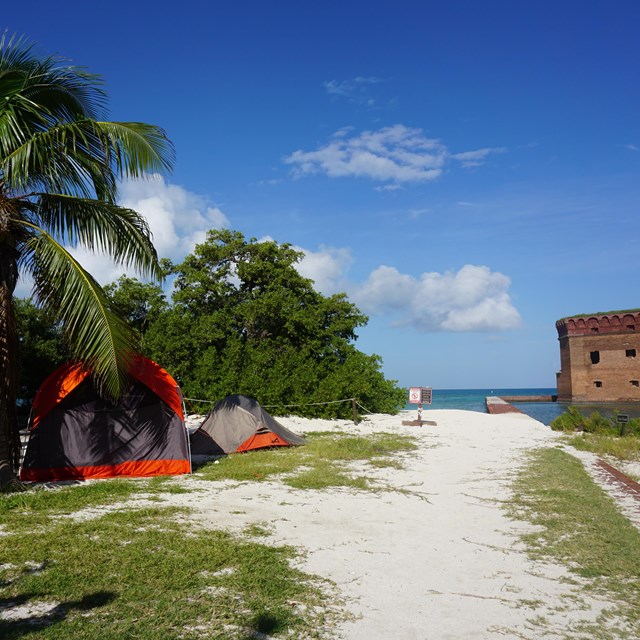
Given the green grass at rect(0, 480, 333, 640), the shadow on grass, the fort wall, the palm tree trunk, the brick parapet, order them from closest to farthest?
the shadow on grass < the green grass at rect(0, 480, 333, 640) < the palm tree trunk < the brick parapet < the fort wall

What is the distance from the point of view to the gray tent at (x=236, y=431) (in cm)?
1333

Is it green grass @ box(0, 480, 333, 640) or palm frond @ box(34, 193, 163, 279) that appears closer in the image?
green grass @ box(0, 480, 333, 640)

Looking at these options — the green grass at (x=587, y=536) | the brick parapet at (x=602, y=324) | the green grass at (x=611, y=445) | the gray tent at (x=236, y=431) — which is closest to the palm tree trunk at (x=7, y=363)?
the gray tent at (x=236, y=431)

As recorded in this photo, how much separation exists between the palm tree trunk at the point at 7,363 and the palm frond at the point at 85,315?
2.01 ft

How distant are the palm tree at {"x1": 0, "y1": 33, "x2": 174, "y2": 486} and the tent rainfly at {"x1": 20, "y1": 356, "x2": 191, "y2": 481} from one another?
33.0 inches

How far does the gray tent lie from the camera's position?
1333 cm

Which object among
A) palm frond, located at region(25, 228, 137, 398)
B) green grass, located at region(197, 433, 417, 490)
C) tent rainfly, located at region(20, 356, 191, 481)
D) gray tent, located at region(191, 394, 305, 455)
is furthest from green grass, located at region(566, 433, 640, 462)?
palm frond, located at region(25, 228, 137, 398)

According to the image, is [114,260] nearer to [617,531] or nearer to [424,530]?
[424,530]

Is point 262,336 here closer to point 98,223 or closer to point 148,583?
point 98,223

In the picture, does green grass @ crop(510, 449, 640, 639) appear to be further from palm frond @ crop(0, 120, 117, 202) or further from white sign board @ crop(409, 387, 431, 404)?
white sign board @ crop(409, 387, 431, 404)

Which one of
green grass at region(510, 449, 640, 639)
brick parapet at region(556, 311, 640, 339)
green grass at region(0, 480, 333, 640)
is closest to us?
green grass at region(0, 480, 333, 640)

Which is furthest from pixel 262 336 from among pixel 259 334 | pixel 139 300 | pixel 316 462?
pixel 316 462

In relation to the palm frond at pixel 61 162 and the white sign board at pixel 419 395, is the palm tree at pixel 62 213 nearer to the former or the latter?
the palm frond at pixel 61 162

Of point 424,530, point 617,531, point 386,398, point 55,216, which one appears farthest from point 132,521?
point 386,398
